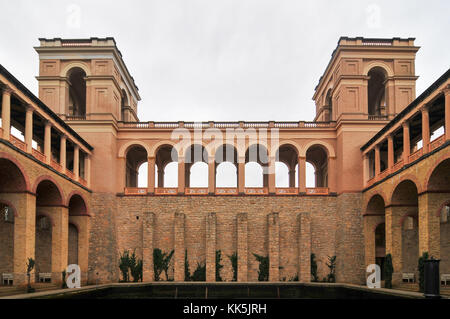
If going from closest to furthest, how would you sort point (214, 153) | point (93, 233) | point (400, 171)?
point (400, 171), point (93, 233), point (214, 153)

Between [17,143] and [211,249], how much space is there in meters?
16.0

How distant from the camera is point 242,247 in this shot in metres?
33.4

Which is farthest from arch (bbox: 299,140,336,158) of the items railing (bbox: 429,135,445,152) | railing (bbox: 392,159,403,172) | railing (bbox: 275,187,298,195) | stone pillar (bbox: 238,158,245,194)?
railing (bbox: 429,135,445,152)

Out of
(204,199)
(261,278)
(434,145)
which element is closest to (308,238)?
(261,278)

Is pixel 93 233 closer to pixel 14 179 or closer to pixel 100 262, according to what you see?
pixel 100 262

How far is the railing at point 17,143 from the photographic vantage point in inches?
842

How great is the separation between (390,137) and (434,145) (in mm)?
6634

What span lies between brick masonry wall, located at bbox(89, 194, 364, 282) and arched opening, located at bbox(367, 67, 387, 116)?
9.90m

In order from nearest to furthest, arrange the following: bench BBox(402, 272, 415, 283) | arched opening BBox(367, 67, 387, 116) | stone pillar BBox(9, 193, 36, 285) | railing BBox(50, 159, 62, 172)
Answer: stone pillar BBox(9, 193, 36, 285)
railing BBox(50, 159, 62, 172)
bench BBox(402, 272, 415, 283)
arched opening BBox(367, 67, 387, 116)

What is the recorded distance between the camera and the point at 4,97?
21.5m

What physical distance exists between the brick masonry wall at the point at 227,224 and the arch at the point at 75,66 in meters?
9.54

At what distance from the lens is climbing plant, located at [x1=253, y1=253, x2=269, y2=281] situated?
33.5 metres

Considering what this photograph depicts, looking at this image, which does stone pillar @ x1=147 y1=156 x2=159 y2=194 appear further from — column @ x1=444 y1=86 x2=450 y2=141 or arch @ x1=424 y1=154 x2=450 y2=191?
column @ x1=444 y1=86 x2=450 y2=141

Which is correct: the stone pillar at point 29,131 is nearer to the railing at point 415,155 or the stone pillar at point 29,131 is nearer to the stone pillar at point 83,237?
the stone pillar at point 83,237
